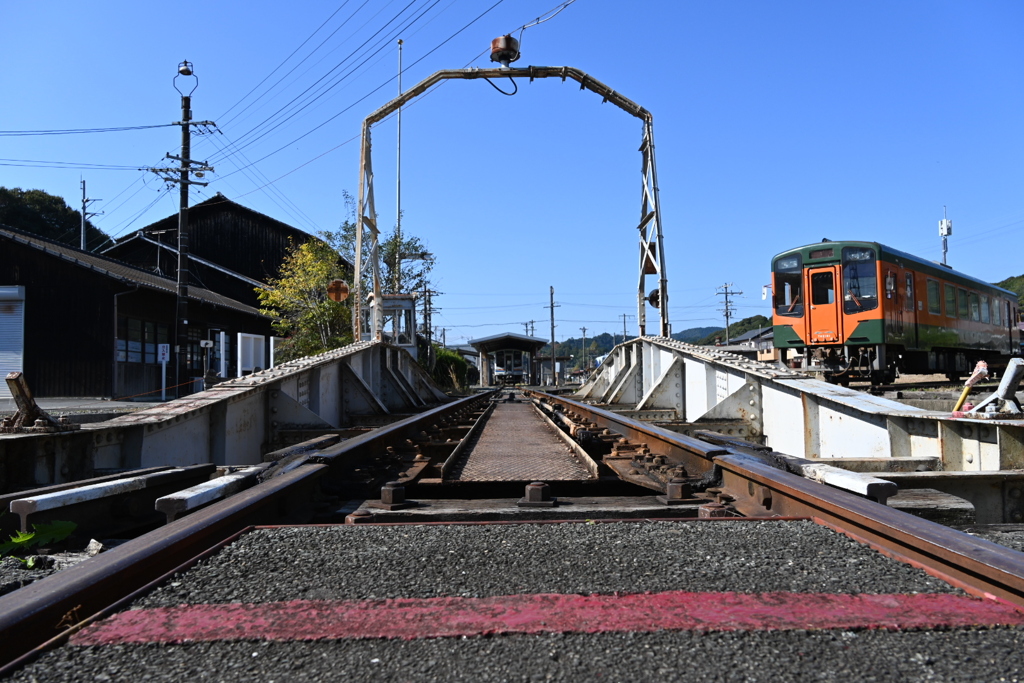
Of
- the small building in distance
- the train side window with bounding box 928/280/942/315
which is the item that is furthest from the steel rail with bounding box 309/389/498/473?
the small building in distance

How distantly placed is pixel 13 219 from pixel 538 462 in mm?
54937

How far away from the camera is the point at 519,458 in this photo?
4.83 meters

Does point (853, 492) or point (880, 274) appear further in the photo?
point (880, 274)

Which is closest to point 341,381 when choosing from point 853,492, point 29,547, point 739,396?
point 739,396

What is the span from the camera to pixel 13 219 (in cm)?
4584

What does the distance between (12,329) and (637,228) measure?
19.9 metres

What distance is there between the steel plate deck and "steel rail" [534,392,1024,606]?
87 cm

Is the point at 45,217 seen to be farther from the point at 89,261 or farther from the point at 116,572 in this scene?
the point at 116,572

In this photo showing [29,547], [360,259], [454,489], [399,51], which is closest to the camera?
A: [29,547]

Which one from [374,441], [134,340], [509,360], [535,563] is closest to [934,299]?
[374,441]

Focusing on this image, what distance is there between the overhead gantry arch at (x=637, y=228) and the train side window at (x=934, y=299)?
26.8 feet

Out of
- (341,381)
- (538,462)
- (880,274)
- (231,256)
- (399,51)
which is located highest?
Result: (399,51)

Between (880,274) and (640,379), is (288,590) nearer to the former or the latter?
(640,379)

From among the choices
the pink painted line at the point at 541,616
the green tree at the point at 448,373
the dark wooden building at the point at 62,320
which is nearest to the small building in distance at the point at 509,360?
the green tree at the point at 448,373
